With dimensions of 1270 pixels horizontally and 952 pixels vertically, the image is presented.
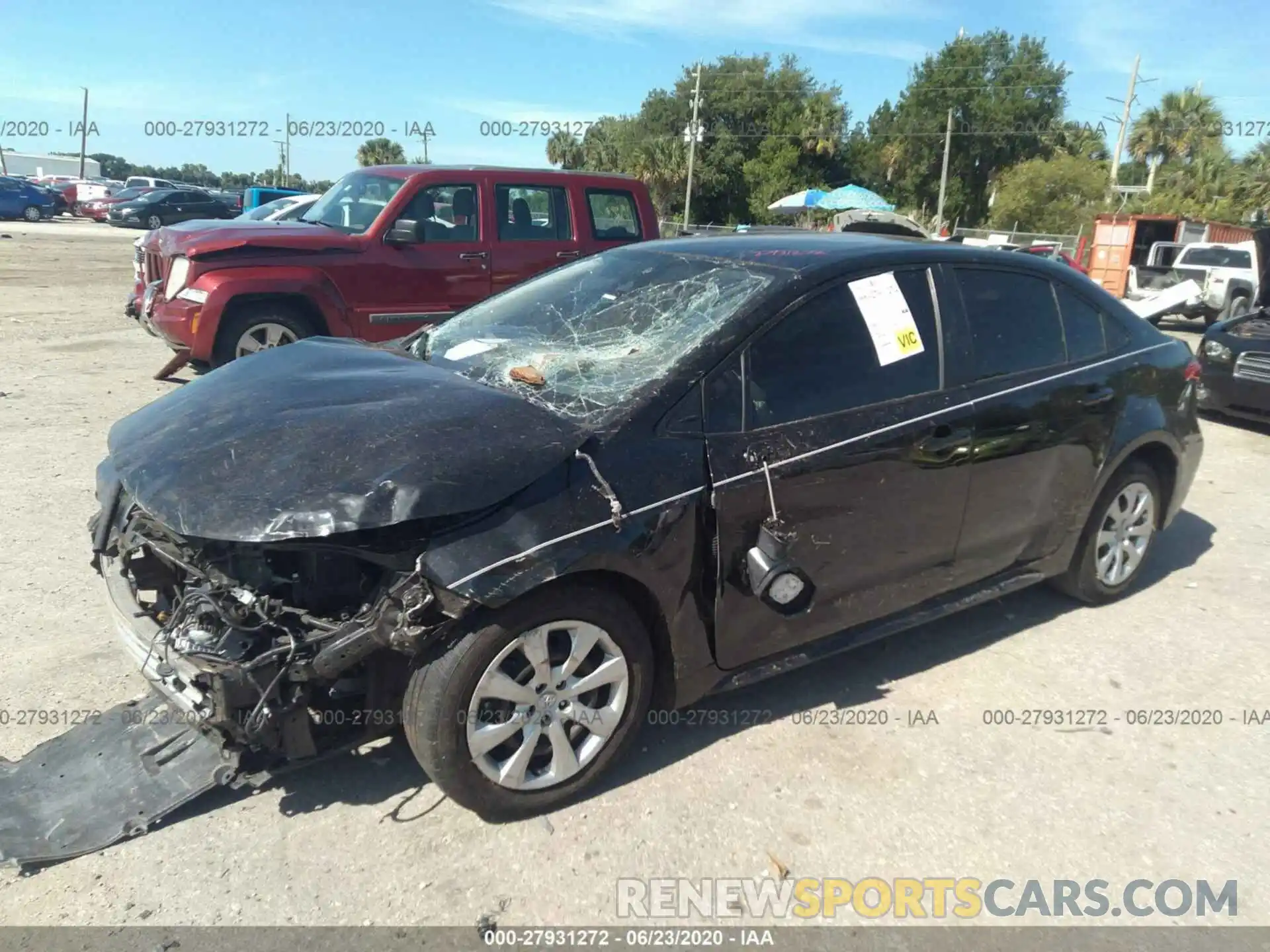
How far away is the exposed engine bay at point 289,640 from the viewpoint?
2.54m

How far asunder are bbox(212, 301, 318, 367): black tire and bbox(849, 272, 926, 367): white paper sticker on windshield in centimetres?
507

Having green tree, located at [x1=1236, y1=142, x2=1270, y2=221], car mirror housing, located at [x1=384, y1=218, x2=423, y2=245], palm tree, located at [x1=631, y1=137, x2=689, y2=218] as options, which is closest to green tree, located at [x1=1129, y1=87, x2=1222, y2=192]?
green tree, located at [x1=1236, y1=142, x2=1270, y2=221]

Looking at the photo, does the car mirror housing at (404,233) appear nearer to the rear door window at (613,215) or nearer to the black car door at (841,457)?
the rear door window at (613,215)

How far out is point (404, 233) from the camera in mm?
7594

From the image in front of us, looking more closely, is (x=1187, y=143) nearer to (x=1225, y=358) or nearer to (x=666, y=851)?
(x=1225, y=358)

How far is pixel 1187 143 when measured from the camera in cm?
4656

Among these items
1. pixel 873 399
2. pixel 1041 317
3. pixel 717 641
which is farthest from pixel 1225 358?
pixel 717 641

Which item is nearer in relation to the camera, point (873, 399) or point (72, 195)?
point (873, 399)

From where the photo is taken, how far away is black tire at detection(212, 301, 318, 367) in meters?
7.20

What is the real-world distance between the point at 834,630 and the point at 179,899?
7.49ft

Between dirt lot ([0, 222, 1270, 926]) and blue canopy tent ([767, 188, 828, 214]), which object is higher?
blue canopy tent ([767, 188, 828, 214])

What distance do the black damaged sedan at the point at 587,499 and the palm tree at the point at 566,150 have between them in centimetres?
5457

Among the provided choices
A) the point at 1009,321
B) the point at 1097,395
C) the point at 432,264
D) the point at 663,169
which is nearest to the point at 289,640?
the point at 1009,321

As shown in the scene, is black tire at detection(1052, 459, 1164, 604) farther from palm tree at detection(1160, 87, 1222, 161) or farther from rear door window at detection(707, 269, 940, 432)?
palm tree at detection(1160, 87, 1222, 161)
